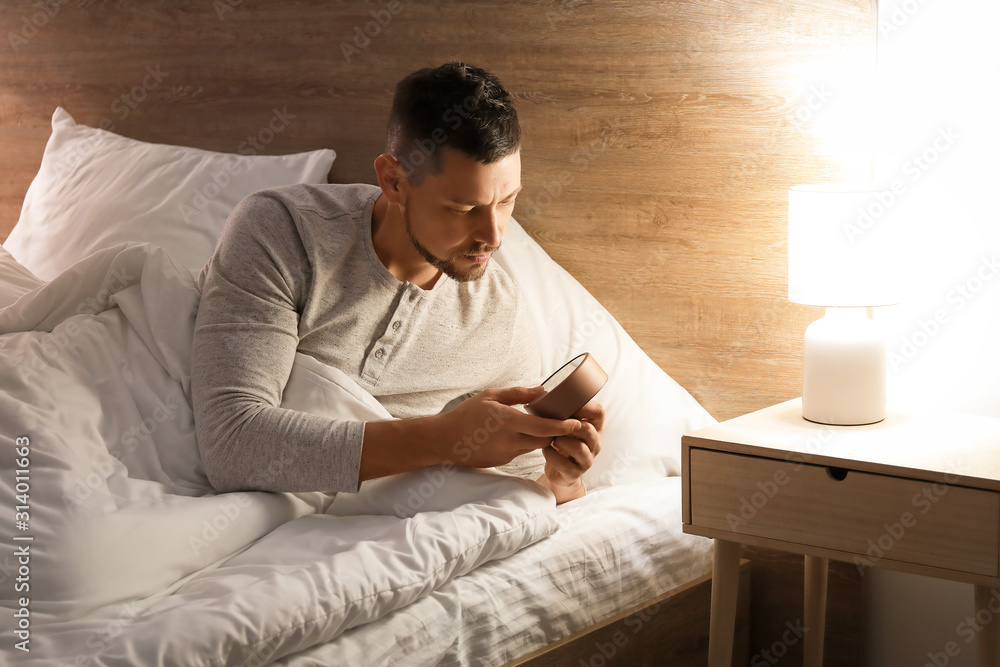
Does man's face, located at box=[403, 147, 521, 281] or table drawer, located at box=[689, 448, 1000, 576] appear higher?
man's face, located at box=[403, 147, 521, 281]

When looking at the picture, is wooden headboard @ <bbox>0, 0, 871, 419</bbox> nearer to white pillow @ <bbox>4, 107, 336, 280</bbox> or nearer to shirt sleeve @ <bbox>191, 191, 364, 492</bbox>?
white pillow @ <bbox>4, 107, 336, 280</bbox>

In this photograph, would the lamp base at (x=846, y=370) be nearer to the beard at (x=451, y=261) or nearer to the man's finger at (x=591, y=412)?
the man's finger at (x=591, y=412)

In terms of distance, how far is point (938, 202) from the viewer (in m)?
1.43

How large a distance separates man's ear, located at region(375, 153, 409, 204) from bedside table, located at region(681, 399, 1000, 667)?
1.80ft

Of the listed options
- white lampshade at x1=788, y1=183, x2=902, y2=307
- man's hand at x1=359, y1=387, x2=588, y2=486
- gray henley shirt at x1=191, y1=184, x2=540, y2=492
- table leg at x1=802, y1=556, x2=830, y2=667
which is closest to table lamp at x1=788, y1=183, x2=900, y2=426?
white lampshade at x1=788, y1=183, x2=902, y2=307

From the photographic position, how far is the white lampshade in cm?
122

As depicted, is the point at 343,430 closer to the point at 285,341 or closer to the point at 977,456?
the point at 285,341

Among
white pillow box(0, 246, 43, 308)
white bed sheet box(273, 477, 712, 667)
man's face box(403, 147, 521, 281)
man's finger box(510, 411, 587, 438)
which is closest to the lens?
white bed sheet box(273, 477, 712, 667)

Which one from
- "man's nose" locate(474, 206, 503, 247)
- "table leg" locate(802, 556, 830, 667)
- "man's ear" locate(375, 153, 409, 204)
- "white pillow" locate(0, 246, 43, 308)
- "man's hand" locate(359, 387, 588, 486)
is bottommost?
"table leg" locate(802, 556, 830, 667)

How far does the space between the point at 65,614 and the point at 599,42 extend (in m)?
1.30

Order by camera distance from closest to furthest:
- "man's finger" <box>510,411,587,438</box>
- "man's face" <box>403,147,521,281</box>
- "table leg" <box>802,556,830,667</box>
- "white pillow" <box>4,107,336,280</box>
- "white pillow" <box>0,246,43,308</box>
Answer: "man's finger" <box>510,411,587,438</box>
"man's face" <box>403,147,521,281</box>
"table leg" <box>802,556,830,667</box>
"white pillow" <box>0,246,43,308</box>
"white pillow" <box>4,107,336,280</box>

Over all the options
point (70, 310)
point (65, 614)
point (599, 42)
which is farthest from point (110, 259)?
point (599, 42)

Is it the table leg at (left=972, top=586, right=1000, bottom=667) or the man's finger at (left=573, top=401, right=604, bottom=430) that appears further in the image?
the man's finger at (left=573, top=401, right=604, bottom=430)

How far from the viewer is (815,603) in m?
1.43
